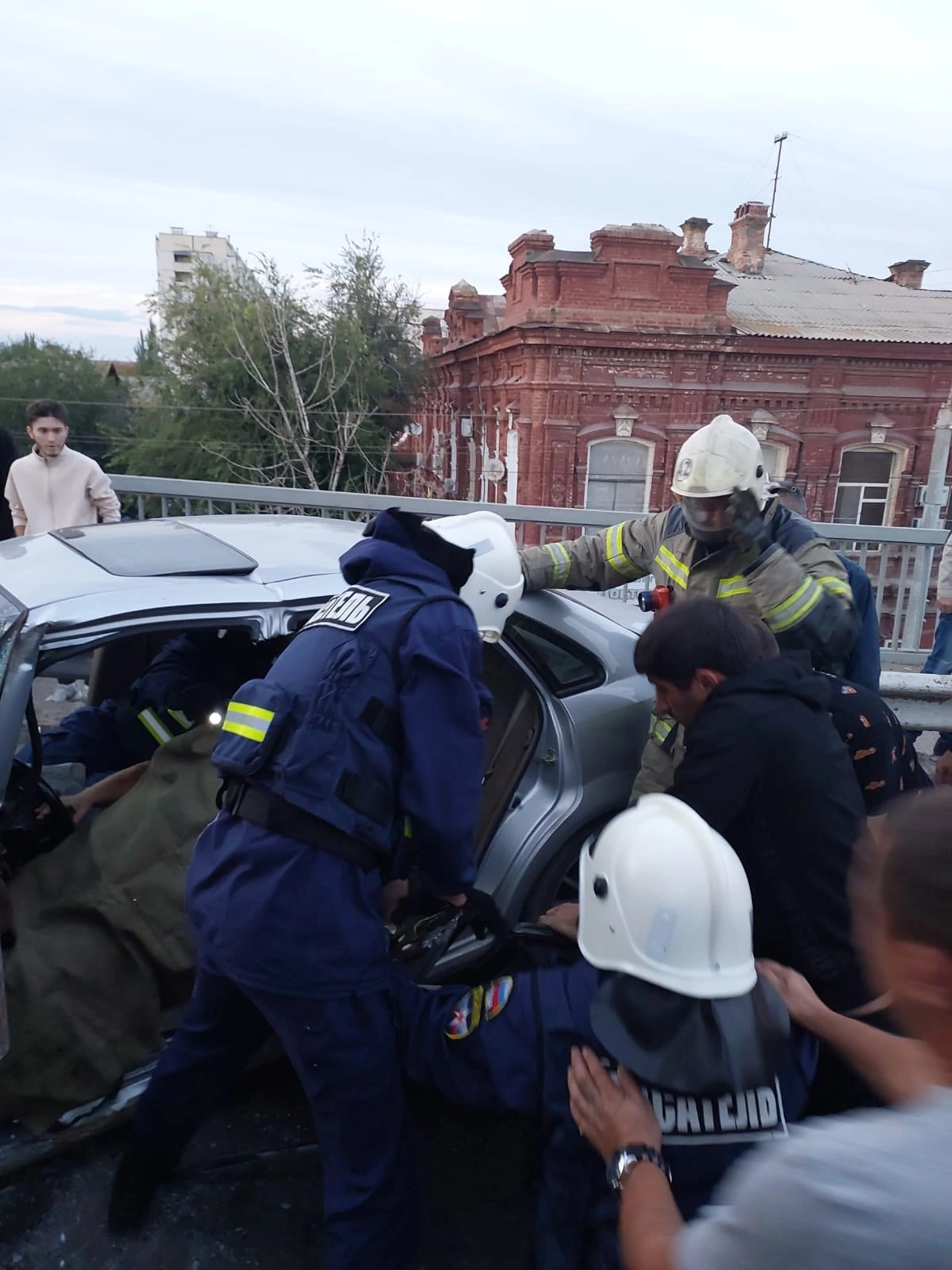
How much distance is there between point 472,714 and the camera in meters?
1.94

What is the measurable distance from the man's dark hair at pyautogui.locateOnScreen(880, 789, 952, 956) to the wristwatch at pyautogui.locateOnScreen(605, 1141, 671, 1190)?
26.9 inches

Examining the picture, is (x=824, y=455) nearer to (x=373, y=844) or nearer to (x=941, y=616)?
(x=941, y=616)

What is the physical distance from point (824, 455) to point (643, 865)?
62.1 feet

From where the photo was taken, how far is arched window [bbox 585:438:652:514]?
18.3 metres

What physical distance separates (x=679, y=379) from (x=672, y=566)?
16.1 m

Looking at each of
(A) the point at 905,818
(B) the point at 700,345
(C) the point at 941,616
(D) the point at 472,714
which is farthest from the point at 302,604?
(B) the point at 700,345

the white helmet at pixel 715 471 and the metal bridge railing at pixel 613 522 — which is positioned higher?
the white helmet at pixel 715 471

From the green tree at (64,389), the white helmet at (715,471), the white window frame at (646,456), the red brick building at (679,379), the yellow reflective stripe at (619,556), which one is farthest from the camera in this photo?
the green tree at (64,389)

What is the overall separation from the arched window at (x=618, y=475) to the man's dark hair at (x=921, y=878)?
1750 cm

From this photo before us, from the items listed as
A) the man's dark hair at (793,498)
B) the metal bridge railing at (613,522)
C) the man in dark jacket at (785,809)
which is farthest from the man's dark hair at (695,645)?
the metal bridge railing at (613,522)

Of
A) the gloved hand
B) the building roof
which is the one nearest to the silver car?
the gloved hand

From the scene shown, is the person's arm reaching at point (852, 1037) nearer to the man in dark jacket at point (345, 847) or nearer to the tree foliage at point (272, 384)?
the man in dark jacket at point (345, 847)

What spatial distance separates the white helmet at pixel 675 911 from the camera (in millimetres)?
1591

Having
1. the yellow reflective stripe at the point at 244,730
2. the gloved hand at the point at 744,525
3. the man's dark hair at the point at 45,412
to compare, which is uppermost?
the man's dark hair at the point at 45,412
